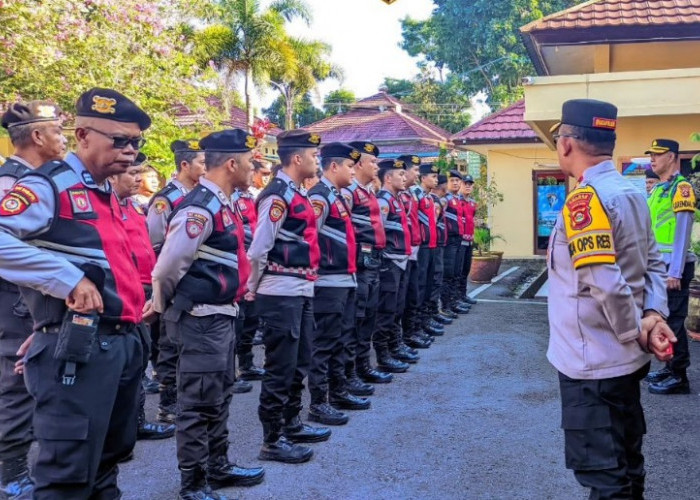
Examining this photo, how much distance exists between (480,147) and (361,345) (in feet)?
43.0

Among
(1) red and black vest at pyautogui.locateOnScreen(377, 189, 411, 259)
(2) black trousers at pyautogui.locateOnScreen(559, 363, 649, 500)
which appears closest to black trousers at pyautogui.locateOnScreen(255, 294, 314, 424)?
(2) black trousers at pyautogui.locateOnScreen(559, 363, 649, 500)

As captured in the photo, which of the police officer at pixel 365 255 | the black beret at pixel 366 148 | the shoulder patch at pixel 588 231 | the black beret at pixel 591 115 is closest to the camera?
the shoulder patch at pixel 588 231

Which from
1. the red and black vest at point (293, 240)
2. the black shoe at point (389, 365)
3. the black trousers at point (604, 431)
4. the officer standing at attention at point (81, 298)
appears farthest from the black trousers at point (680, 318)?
the officer standing at attention at point (81, 298)

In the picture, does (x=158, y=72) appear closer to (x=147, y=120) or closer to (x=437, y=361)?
(x=437, y=361)

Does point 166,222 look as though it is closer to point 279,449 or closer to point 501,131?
point 279,449

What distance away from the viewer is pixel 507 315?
10.2 m

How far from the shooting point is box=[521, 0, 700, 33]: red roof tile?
10.5 m

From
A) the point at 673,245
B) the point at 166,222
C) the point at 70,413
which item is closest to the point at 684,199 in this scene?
the point at 673,245

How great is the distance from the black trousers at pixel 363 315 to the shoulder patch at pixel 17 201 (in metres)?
3.54

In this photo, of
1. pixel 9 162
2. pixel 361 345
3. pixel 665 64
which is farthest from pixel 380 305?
pixel 665 64

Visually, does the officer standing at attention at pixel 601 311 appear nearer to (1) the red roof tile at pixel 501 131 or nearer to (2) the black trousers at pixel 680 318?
(2) the black trousers at pixel 680 318

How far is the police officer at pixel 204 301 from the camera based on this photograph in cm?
372

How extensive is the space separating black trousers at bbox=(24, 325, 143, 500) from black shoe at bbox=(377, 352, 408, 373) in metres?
4.43

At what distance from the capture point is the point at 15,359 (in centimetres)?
396
